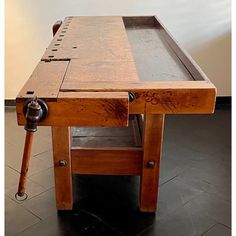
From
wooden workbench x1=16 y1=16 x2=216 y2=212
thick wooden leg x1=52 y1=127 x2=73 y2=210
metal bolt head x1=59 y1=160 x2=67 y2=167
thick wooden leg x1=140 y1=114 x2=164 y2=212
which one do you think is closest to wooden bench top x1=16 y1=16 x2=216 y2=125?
wooden workbench x1=16 y1=16 x2=216 y2=212

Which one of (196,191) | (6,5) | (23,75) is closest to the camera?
(196,191)

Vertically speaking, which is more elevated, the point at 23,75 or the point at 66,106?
the point at 66,106

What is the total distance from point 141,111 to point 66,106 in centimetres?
24

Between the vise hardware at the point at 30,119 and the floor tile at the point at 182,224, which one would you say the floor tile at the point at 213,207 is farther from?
the vise hardware at the point at 30,119

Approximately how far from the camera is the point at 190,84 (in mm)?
1061

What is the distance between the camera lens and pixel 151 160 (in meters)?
1.53

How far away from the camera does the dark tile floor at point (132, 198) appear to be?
5.11ft

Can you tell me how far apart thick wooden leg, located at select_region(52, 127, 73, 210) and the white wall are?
160 cm

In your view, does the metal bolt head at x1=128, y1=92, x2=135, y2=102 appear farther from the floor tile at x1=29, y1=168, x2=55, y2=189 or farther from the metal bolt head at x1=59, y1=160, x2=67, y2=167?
the floor tile at x1=29, y1=168, x2=55, y2=189

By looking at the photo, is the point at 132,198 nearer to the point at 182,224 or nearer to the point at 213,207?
the point at 182,224

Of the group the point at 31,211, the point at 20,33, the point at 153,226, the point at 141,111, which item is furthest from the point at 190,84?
the point at 20,33

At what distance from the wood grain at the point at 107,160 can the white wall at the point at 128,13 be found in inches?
62.3

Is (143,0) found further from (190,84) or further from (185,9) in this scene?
(190,84)

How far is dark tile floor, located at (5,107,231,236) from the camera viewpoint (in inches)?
61.3
